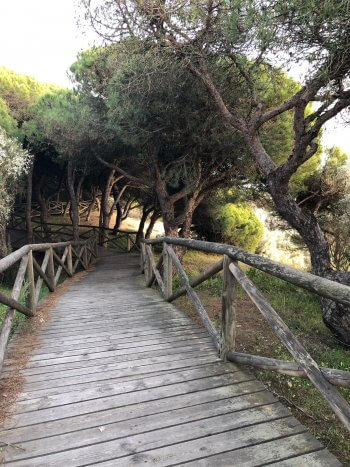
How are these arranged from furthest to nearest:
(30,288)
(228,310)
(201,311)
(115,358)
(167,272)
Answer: (167,272) < (30,288) < (201,311) < (115,358) < (228,310)

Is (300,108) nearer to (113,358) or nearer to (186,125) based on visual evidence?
(186,125)

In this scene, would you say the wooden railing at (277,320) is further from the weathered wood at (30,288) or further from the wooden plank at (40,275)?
the wooden plank at (40,275)

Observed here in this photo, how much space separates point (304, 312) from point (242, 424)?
4.78 metres

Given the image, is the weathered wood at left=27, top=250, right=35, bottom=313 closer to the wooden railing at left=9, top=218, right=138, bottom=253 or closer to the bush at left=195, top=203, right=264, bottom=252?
the bush at left=195, top=203, right=264, bottom=252

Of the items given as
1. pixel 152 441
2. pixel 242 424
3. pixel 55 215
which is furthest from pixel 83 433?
pixel 55 215

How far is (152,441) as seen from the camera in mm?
1983

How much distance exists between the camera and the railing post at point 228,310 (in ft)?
9.65

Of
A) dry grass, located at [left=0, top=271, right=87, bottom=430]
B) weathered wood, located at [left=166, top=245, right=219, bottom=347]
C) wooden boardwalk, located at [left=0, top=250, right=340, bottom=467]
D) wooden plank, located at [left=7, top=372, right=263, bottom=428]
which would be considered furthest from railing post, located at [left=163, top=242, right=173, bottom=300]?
wooden plank, located at [left=7, top=372, right=263, bottom=428]

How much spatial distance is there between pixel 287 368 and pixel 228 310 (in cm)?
80

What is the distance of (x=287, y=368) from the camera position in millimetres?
2225

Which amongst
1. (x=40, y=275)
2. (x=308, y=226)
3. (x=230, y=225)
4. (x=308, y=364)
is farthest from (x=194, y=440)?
(x=230, y=225)

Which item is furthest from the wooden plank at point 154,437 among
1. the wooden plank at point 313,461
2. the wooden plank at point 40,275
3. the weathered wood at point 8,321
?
the wooden plank at point 40,275

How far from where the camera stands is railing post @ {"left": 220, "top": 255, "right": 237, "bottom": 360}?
2.94 metres

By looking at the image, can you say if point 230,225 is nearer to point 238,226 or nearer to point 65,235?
point 238,226
